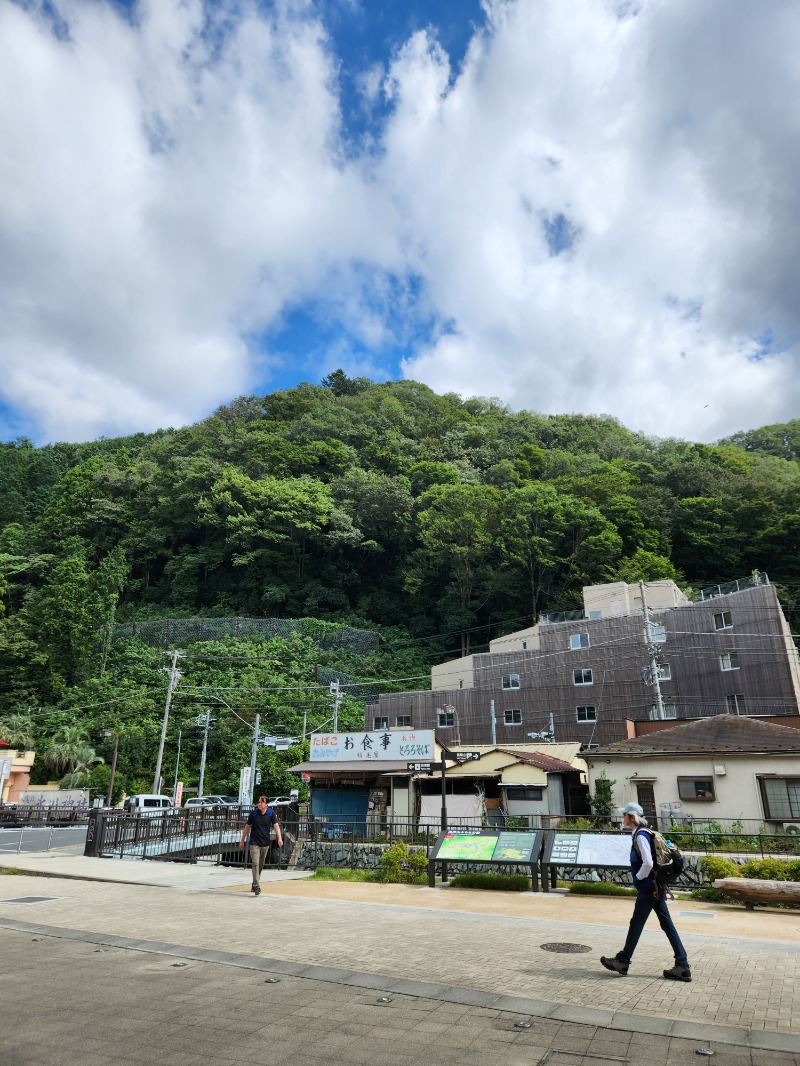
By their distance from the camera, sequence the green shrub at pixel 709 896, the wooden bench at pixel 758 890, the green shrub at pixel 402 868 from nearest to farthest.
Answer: the wooden bench at pixel 758 890 → the green shrub at pixel 709 896 → the green shrub at pixel 402 868

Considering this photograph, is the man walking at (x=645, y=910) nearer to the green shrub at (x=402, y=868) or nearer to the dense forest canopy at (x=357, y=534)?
the green shrub at (x=402, y=868)

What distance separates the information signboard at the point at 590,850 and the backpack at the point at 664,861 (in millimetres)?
5019

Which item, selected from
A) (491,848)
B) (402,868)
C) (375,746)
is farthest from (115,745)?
(491,848)

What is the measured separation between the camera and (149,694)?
157 feet

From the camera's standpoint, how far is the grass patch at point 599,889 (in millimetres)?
12125

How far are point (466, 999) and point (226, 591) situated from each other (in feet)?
197

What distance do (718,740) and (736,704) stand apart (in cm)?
1678

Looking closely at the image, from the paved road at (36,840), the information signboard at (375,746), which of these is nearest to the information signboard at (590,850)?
the information signboard at (375,746)

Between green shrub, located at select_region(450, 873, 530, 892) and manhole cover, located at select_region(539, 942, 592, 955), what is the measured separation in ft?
17.4

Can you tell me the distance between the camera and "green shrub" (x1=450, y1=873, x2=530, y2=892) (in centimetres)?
1286

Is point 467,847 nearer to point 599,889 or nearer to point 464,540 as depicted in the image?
point 599,889

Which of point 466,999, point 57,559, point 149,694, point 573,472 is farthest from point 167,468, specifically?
point 466,999

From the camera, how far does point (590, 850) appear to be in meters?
11.8

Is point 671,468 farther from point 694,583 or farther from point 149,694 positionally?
point 149,694
